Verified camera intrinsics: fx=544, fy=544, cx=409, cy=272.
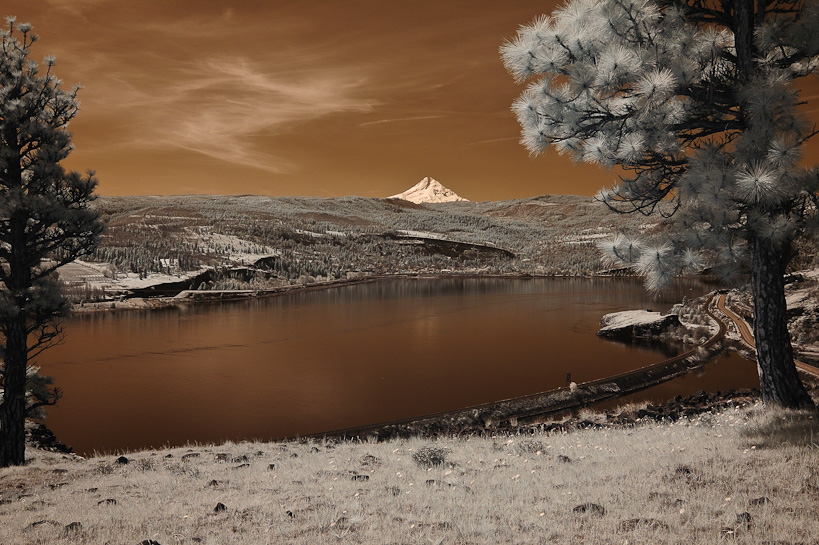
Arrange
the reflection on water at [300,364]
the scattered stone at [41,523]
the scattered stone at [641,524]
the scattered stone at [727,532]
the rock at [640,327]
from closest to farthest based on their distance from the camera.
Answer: the scattered stone at [727,532], the scattered stone at [641,524], the scattered stone at [41,523], the reflection on water at [300,364], the rock at [640,327]

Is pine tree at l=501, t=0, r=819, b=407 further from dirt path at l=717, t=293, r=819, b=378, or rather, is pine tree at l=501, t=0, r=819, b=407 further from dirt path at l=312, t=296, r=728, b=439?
dirt path at l=717, t=293, r=819, b=378

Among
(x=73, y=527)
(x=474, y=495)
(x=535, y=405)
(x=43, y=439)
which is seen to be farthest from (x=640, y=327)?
(x=73, y=527)

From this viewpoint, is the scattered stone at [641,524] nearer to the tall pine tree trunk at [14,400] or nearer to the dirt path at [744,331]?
the tall pine tree trunk at [14,400]

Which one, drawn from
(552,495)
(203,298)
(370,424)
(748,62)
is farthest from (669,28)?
(203,298)

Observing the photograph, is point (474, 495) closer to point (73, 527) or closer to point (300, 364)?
point (73, 527)

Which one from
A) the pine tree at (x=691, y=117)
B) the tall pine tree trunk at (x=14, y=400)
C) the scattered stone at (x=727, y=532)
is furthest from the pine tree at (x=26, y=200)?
the scattered stone at (x=727, y=532)

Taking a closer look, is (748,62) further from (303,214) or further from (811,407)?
(303,214)
